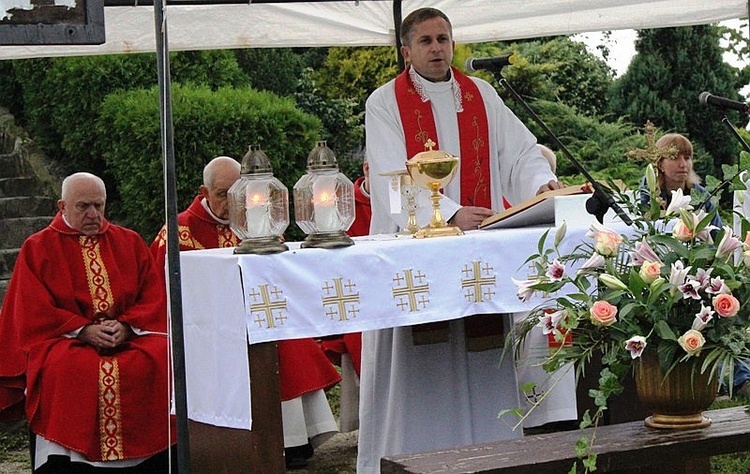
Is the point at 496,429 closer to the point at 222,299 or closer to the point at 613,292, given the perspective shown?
the point at 222,299

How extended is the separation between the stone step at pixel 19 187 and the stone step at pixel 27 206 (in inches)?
3.7

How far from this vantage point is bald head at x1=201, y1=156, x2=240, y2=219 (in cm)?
697

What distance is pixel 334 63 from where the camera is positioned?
1397cm

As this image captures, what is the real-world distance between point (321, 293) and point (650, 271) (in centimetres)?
139

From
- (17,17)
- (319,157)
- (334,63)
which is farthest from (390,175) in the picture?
(334,63)

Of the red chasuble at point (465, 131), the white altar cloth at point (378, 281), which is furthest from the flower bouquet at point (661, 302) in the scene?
the red chasuble at point (465, 131)

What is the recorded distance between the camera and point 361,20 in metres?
7.72

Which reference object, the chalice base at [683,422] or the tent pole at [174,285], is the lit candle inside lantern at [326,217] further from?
the chalice base at [683,422]

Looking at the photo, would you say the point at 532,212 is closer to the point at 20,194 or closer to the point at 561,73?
the point at 20,194

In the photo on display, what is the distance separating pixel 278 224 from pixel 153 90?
708cm

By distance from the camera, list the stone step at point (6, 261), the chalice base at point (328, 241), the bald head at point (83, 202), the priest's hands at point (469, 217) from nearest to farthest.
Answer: the chalice base at point (328, 241) → the priest's hands at point (469, 217) → the bald head at point (83, 202) → the stone step at point (6, 261)

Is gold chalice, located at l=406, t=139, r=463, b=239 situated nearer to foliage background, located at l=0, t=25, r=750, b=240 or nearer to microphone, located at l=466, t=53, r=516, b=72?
microphone, located at l=466, t=53, r=516, b=72

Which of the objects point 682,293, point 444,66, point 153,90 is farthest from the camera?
point 153,90

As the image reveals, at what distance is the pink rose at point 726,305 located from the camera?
347 centimetres
